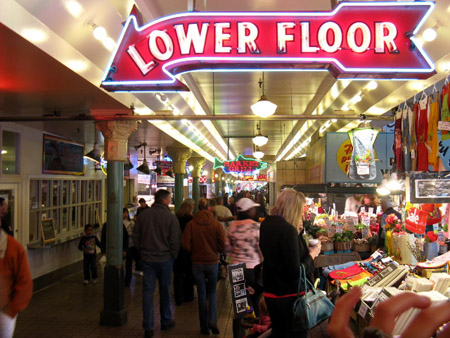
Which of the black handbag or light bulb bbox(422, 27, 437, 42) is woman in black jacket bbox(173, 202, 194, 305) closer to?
the black handbag

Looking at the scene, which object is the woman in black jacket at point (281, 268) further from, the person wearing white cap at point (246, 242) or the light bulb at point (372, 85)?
the light bulb at point (372, 85)

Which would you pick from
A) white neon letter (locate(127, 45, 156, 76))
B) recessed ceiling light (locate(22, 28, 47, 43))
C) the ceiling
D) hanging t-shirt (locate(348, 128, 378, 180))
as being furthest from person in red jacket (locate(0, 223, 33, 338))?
hanging t-shirt (locate(348, 128, 378, 180))

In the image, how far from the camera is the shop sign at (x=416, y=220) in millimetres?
5098

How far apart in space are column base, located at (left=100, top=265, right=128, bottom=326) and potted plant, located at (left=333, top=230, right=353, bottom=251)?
3937mm

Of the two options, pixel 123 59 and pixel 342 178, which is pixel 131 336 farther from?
pixel 342 178

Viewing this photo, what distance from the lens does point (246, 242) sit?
5039 mm

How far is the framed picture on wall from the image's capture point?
9586 millimetres

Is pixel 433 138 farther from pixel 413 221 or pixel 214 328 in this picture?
pixel 214 328

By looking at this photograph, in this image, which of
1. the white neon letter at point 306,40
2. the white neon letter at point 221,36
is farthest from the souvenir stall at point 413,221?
the white neon letter at point 221,36

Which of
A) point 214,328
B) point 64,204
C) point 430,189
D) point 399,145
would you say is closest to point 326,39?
point 399,145

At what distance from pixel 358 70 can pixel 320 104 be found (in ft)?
18.9

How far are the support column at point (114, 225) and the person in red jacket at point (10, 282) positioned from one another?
2845 millimetres

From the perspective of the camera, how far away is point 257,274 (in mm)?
4539

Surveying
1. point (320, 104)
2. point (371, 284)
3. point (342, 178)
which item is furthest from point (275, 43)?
point (320, 104)
